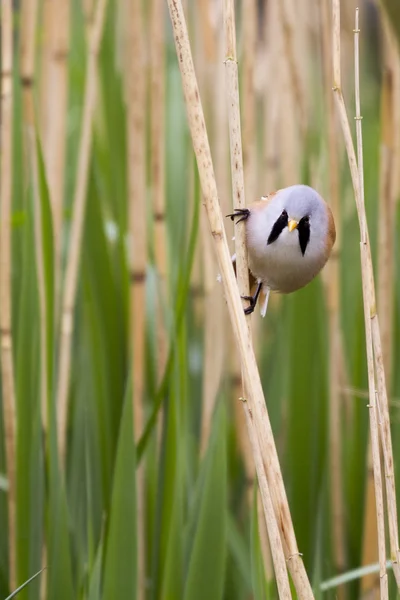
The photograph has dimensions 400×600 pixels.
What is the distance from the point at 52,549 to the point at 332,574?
428 millimetres

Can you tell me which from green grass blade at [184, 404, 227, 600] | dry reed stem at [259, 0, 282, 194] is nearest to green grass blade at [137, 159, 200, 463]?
green grass blade at [184, 404, 227, 600]

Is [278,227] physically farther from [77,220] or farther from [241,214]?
[77,220]

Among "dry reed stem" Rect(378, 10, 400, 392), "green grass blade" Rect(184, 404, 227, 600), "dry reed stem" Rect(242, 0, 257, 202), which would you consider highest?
"dry reed stem" Rect(242, 0, 257, 202)

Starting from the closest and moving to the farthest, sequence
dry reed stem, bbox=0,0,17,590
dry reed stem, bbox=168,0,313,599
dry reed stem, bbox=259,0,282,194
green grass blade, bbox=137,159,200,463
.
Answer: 1. dry reed stem, bbox=168,0,313,599
2. green grass blade, bbox=137,159,200,463
3. dry reed stem, bbox=0,0,17,590
4. dry reed stem, bbox=259,0,282,194

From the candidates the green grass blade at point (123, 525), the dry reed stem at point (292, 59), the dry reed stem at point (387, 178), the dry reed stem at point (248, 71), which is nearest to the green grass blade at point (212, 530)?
the green grass blade at point (123, 525)

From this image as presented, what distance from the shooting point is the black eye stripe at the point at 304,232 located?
2.74 feet

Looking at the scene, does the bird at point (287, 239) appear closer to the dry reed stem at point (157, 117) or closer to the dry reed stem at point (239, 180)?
the dry reed stem at point (239, 180)

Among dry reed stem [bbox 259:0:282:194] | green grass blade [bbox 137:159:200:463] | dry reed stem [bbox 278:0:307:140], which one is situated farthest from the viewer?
dry reed stem [bbox 259:0:282:194]

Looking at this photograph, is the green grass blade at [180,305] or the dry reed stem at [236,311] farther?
the green grass blade at [180,305]

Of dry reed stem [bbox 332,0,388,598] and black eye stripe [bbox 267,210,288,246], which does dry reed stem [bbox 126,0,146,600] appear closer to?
black eye stripe [bbox 267,210,288,246]

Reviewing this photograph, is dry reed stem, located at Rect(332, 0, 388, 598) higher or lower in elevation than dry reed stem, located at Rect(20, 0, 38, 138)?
lower

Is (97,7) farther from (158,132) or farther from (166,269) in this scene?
(166,269)

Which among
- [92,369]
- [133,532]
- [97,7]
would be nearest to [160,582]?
[133,532]

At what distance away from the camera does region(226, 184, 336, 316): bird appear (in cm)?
83
